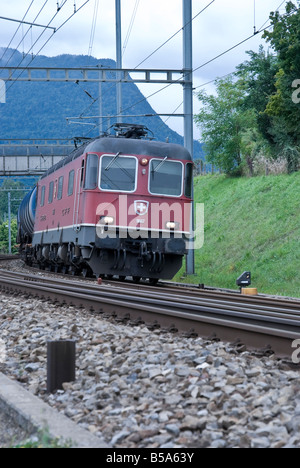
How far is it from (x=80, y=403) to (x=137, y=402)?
0.45 metres

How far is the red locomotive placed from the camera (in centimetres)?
1792

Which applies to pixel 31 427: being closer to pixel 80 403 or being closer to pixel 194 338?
pixel 80 403

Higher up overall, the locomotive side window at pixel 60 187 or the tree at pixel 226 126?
the tree at pixel 226 126

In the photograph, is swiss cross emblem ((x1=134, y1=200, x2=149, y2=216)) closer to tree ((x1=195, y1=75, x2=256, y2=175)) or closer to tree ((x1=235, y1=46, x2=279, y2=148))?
tree ((x1=235, y1=46, x2=279, y2=148))

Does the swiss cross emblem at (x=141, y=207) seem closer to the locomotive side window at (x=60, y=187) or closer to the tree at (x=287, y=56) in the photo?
the locomotive side window at (x=60, y=187)

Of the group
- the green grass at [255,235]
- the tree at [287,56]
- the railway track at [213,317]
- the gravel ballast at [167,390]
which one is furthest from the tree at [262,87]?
the gravel ballast at [167,390]

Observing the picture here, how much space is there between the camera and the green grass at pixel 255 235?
21656mm

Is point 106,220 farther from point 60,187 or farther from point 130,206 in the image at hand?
point 60,187

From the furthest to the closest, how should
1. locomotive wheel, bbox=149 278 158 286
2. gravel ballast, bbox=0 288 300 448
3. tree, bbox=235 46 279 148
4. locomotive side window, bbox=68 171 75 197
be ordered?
tree, bbox=235 46 279 148 < locomotive side window, bbox=68 171 75 197 < locomotive wheel, bbox=149 278 158 286 < gravel ballast, bbox=0 288 300 448

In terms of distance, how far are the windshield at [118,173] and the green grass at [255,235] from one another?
14.1 ft

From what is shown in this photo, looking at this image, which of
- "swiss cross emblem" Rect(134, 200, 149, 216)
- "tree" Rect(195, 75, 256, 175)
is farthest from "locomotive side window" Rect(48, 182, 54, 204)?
"tree" Rect(195, 75, 256, 175)

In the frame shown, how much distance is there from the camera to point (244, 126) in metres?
44.2

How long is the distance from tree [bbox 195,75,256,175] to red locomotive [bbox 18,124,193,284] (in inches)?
904

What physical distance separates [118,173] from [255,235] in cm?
1076
